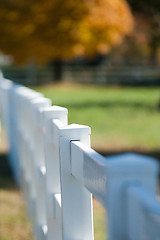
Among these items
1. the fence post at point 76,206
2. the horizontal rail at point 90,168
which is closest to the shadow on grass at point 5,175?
the fence post at point 76,206

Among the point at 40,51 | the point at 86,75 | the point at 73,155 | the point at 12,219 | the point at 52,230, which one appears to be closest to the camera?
the point at 73,155

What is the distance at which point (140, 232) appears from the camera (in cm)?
185

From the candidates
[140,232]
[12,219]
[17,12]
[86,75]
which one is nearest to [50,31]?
[17,12]

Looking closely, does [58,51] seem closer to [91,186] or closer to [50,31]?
[50,31]

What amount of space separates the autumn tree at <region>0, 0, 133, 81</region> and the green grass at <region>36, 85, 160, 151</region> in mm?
3173

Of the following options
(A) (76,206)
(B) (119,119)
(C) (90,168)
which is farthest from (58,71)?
(C) (90,168)

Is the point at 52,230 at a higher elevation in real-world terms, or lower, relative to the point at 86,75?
higher

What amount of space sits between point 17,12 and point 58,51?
4.12 m

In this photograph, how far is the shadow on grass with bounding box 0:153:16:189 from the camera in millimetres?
7679

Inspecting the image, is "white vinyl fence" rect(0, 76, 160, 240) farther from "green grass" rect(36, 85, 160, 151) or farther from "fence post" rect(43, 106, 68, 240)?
"green grass" rect(36, 85, 160, 151)

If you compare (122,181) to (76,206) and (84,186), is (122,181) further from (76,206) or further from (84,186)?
(76,206)

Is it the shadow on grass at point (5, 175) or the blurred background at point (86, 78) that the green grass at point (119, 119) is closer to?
the blurred background at point (86, 78)

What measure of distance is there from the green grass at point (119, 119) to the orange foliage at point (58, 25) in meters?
3.16

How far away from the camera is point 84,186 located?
8.64 feet
